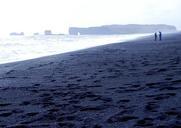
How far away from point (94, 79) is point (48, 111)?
4.14 meters

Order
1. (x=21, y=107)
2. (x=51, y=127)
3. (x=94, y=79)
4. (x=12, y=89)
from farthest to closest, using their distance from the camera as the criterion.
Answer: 1. (x=94, y=79)
2. (x=12, y=89)
3. (x=21, y=107)
4. (x=51, y=127)

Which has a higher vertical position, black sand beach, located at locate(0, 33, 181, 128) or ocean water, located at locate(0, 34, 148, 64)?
black sand beach, located at locate(0, 33, 181, 128)

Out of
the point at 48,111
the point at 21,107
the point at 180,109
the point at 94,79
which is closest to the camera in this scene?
the point at 180,109

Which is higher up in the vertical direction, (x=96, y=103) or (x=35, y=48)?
(x=96, y=103)

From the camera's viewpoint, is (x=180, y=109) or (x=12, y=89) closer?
(x=180, y=109)

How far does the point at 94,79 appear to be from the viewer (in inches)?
412

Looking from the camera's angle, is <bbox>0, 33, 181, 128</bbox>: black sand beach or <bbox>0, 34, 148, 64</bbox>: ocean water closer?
<bbox>0, 33, 181, 128</bbox>: black sand beach

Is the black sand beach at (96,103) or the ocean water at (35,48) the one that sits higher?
the black sand beach at (96,103)

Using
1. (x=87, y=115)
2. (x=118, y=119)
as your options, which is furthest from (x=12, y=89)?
(x=118, y=119)

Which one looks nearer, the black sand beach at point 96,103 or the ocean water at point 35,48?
the black sand beach at point 96,103

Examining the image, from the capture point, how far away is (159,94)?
282 inches

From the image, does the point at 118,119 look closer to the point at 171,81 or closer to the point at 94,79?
the point at 171,81

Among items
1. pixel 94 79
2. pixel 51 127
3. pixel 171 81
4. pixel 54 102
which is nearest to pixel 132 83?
pixel 171 81

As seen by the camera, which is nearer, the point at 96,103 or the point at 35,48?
the point at 96,103
